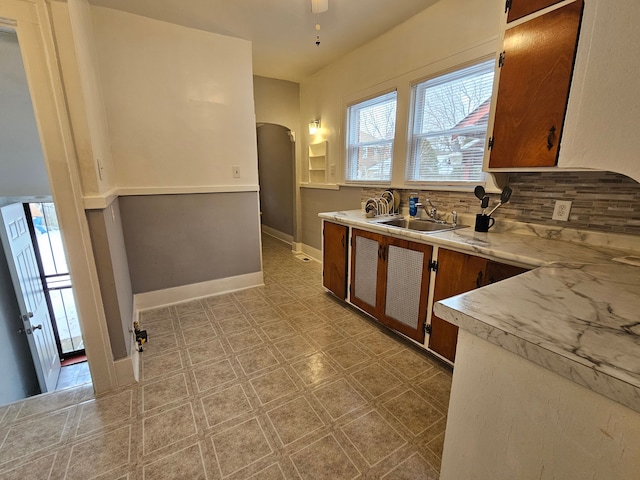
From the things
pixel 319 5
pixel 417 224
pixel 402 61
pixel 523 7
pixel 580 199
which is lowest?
pixel 417 224

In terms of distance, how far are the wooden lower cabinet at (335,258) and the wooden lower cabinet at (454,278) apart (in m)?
1.00

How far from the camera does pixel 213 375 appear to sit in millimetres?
1844

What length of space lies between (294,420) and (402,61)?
303cm

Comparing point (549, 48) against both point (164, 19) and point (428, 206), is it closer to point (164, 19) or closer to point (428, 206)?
point (428, 206)

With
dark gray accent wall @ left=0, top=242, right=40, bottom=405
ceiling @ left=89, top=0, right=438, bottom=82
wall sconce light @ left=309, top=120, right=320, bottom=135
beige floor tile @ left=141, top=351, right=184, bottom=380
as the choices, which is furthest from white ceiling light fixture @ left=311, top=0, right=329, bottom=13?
dark gray accent wall @ left=0, top=242, right=40, bottom=405

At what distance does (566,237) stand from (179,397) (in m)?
2.56

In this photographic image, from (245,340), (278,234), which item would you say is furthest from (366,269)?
(278,234)

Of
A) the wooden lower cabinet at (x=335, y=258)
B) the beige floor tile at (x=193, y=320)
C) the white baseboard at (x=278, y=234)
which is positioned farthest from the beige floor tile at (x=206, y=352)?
the white baseboard at (x=278, y=234)

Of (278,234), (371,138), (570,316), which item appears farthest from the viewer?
(278,234)

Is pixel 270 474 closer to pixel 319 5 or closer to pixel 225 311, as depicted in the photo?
pixel 225 311

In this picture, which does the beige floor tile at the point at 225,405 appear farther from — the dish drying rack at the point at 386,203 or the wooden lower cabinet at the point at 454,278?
the dish drying rack at the point at 386,203

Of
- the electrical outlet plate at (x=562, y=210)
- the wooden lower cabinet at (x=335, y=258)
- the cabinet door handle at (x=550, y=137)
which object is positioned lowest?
the wooden lower cabinet at (x=335, y=258)

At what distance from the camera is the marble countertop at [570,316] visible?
1.81 ft

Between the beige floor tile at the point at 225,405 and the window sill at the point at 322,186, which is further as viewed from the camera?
the window sill at the point at 322,186
